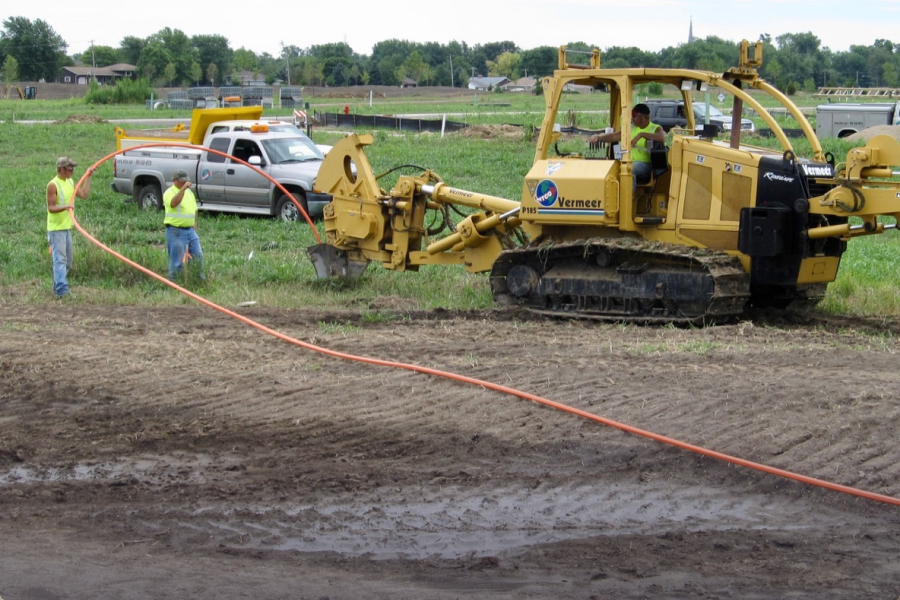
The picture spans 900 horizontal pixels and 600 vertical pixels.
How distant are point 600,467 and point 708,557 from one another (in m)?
1.40

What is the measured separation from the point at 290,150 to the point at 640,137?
11171 millimetres

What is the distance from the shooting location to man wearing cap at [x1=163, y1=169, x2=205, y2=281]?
45.9 ft

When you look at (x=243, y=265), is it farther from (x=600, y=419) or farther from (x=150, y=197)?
(x=600, y=419)

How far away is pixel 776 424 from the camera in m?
7.52

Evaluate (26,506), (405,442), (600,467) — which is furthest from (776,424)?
(26,506)

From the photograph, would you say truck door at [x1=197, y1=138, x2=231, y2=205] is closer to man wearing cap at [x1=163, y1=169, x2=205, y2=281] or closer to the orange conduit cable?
man wearing cap at [x1=163, y1=169, x2=205, y2=281]

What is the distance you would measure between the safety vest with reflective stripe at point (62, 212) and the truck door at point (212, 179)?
6917 millimetres

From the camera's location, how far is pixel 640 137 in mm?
10859

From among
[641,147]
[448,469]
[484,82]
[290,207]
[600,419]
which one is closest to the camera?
[448,469]

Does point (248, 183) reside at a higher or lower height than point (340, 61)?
lower

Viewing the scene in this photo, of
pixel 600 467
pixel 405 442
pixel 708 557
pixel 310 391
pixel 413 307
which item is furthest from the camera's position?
pixel 413 307

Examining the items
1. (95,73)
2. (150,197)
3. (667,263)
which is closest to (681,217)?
(667,263)

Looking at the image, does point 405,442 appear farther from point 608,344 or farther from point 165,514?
point 608,344

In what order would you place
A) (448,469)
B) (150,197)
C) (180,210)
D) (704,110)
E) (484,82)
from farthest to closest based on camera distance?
(484,82) < (704,110) < (150,197) < (180,210) < (448,469)
